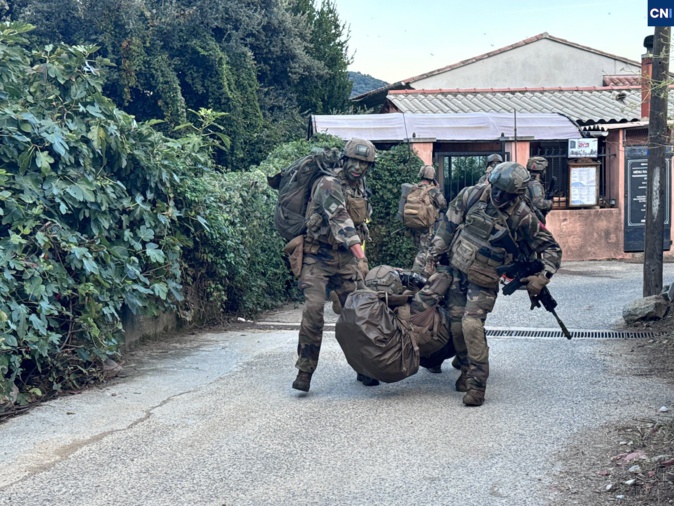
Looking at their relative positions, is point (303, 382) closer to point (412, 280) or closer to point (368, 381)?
point (368, 381)

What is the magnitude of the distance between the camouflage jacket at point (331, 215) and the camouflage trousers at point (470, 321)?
0.85 meters

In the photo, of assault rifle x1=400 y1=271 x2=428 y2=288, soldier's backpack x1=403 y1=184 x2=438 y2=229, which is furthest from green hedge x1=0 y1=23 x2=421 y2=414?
soldier's backpack x1=403 y1=184 x2=438 y2=229

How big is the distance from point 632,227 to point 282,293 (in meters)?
8.33

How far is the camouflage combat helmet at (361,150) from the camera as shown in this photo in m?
6.48

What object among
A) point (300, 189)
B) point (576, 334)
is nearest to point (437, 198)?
point (576, 334)

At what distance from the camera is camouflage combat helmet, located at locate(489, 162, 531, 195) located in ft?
19.4

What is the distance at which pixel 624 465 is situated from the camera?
4672 millimetres

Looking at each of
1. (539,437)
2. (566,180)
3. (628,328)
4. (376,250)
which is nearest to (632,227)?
(566,180)

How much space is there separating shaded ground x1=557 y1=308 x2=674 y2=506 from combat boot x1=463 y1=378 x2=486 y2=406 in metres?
0.88

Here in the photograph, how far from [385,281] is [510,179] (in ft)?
4.27

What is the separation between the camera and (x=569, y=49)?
24.7 m

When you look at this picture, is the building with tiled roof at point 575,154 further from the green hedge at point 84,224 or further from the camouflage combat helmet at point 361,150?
the camouflage combat helmet at point 361,150

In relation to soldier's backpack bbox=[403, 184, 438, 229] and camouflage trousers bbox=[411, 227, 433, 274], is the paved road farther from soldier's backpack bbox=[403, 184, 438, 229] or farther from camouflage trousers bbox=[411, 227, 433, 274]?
soldier's backpack bbox=[403, 184, 438, 229]

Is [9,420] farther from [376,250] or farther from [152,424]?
[376,250]
